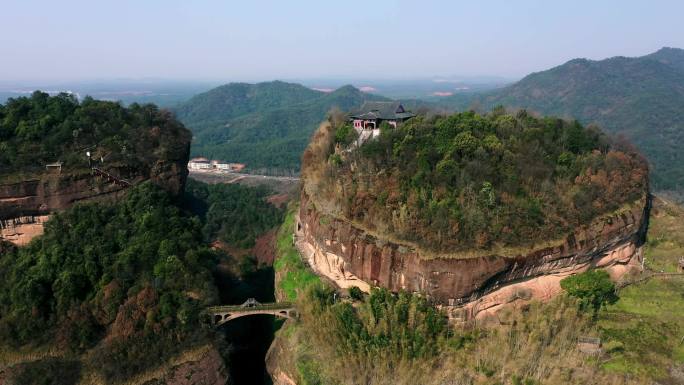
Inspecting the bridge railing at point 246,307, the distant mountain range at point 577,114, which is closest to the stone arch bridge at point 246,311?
the bridge railing at point 246,307

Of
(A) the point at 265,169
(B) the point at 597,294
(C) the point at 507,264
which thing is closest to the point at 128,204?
(C) the point at 507,264

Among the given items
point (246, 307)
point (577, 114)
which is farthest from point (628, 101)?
point (246, 307)

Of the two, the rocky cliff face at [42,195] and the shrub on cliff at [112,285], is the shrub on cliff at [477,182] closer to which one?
the shrub on cliff at [112,285]

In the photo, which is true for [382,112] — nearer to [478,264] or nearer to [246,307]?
[478,264]

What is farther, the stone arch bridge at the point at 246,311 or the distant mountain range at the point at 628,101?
the distant mountain range at the point at 628,101

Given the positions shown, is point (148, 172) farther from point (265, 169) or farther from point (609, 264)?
point (265, 169)

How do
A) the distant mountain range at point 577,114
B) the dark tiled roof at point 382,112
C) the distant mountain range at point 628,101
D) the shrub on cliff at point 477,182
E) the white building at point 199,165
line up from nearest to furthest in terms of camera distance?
the shrub on cliff at point 477,182 < the dark tiled roof at point 382,112 < the distant mountain range at point 628,101 < the white building at point 199,165 < the distant mountain range at point 577,114

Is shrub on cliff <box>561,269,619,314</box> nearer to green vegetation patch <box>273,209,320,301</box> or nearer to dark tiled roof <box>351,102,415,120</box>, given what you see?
green vegetation patch <box>273,209,320,301</box>
